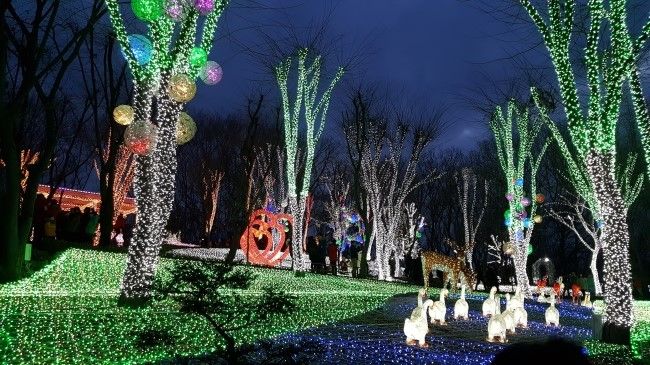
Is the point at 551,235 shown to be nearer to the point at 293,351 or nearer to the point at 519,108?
the point at 519,108

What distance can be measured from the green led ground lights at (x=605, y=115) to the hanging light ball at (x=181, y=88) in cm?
583

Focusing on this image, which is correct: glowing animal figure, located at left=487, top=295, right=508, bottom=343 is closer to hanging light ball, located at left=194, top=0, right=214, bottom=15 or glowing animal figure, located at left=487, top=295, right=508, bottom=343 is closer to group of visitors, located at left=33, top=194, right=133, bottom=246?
hanging light ball, located at left=194, top=0, right=214, bottom=15

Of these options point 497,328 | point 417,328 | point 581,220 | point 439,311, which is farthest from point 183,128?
point 581,220

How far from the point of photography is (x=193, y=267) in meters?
4.42

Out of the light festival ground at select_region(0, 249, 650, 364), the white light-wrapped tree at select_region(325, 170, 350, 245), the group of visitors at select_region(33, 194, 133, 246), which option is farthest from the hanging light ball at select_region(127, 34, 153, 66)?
the white light-wrapped tree at select_region(325, 170, 350, 245)

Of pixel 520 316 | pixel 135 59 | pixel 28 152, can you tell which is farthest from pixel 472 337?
pixel 28 152

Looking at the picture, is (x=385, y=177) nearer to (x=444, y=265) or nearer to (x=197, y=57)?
(x=444, y=265)

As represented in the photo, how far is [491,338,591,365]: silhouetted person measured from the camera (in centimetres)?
149

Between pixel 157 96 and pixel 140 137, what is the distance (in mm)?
1308

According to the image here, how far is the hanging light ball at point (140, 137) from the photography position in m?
8.70

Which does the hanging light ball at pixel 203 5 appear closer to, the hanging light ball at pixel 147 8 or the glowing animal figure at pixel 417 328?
the hanging light ball at pixel 147 8

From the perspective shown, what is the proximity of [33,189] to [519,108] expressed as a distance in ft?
52.0

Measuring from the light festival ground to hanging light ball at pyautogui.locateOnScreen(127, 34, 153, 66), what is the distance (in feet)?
12.8

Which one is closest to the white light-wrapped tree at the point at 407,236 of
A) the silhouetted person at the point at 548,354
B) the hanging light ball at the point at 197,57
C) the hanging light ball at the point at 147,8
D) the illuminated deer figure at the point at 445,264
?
the illuminated deer figure at the point at 445,264
